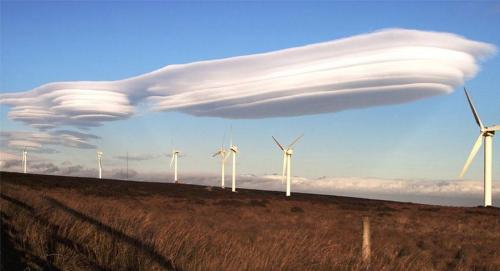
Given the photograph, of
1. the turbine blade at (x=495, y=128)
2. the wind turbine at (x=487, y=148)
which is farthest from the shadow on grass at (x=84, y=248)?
the turbine blade at (x=495, y=128)

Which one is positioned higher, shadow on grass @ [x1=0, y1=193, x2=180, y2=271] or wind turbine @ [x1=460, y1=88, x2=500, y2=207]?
wind turbine @ [x1=460, y1=88, x2=500, y2=207]

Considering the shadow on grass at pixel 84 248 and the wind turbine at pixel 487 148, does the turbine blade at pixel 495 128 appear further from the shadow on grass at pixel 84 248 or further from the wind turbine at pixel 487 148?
the shadow on grass at pixel 84 248

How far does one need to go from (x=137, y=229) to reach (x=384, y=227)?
29.2 m

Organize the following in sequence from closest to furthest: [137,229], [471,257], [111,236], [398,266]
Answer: [111,236], [398,266], [137,229], [471,257]

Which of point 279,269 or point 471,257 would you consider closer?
point 279,269

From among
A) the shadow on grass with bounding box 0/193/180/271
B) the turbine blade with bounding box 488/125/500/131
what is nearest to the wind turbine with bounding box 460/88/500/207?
the turbine blade with bounding box 488/125/500/131

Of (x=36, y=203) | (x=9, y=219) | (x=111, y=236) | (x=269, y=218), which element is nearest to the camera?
(x=111, y=236)

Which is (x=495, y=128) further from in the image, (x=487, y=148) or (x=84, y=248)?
(x=84, y=248)

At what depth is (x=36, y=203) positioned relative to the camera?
61.1 feet

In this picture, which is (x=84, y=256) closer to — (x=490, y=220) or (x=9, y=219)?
(x=9, y=219)

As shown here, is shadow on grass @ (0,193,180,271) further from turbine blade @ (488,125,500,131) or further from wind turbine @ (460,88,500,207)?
turbine blade @ (488,125,500,131)

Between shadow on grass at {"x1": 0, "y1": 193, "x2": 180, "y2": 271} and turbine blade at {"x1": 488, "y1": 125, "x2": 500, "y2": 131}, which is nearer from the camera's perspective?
shadow on grass at {"x1": 0, "y1": 193, "x2": 180, "y2": 271}

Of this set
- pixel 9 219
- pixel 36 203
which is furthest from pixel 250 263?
pixel 36 203

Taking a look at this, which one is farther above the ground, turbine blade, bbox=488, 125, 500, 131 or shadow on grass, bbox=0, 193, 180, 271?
turbine blade, bbox=488, 125, 500, 131
